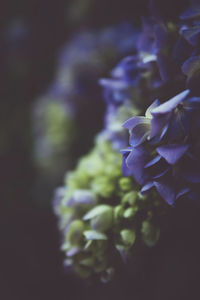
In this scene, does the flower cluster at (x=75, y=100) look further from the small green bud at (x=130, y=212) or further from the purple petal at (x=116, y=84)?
the small green bud at (x=130, y=212)

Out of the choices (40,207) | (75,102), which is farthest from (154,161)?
(40,207)

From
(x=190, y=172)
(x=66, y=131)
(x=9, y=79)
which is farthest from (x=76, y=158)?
(x=190, y=172)

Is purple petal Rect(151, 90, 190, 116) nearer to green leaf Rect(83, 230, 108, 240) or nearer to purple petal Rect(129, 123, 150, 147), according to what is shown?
purple petal Rect(129, 123, 150, 147)

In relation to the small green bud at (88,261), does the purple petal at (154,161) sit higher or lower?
Result: higher

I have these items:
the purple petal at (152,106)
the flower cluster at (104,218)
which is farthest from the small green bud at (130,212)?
the purple petal at (152,106)

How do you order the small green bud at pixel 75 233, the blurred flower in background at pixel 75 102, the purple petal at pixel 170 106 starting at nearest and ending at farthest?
the purple petal at pixel 170 106, the small green bud at pixel 75 233, the blurred flower in background at pixel 75 102

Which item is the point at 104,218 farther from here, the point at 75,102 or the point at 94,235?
the point at 75,102

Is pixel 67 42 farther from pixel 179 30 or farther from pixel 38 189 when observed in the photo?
pixel 179 30

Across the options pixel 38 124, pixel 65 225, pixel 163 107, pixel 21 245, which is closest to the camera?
pixel 163 107

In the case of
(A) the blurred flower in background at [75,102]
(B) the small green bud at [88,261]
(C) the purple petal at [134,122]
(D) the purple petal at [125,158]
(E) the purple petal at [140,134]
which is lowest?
(B) the small green bud at [88,261]
